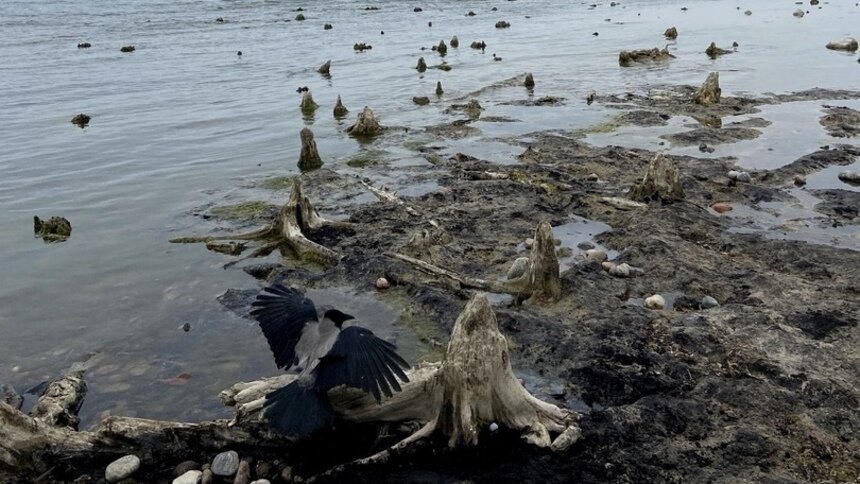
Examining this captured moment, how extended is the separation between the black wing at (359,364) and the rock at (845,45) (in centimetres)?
3414

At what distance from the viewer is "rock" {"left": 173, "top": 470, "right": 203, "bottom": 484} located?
5898 millimetres

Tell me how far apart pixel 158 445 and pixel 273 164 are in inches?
458

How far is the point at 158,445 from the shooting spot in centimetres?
627

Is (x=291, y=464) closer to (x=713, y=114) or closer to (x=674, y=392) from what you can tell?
(x=674, y=392)

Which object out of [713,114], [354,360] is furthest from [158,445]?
[713,114]

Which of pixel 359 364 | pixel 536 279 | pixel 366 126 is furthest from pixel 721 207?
pixel 366 126

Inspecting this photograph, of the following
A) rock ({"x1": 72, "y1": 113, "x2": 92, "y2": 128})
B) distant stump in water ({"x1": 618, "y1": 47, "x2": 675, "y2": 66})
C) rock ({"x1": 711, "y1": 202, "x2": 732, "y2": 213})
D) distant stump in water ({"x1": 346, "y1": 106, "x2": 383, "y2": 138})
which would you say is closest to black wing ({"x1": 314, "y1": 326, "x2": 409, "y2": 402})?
rock ({"x1": 711, "y1": 202, "x2": 732, "y2": 213})

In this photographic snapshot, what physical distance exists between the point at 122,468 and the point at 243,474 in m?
1.11

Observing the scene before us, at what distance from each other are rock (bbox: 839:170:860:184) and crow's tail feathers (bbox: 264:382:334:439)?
12167 mm

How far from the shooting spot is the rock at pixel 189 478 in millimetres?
5898

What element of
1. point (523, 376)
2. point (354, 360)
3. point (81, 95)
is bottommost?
point (523, 376)

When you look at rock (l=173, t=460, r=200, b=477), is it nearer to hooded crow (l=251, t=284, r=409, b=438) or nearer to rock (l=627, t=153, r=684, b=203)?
hooded crow (l=251, t=284, r=409, b=438)

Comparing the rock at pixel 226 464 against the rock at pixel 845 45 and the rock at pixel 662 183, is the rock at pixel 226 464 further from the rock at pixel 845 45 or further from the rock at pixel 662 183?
the rock at pixel 845 45

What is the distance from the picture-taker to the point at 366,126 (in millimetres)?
19562
